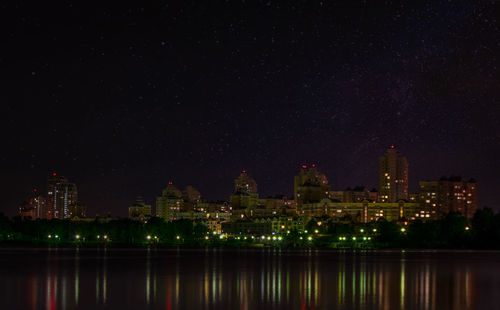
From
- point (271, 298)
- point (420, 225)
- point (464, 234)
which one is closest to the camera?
point (271, 298)

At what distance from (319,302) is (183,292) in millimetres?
8896

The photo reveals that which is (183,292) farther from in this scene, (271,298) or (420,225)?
(420,225)

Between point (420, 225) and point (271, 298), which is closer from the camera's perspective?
point (271, 298)

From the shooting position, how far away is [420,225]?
187 meters

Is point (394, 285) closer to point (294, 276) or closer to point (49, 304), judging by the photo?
point (294, 276)

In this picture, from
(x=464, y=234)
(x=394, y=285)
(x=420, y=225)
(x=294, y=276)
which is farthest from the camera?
(x=420, y=225)

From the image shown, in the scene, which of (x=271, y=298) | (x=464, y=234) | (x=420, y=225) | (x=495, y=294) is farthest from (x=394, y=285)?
(x=420, y=225)

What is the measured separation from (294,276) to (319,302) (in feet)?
70.8

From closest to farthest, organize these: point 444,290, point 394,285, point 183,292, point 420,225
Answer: point 183,292 < point 444,290 < point 394,285 < point 420,225

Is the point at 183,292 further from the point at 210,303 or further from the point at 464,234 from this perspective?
the point at 464,234

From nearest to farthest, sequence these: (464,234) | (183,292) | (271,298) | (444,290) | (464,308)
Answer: (464,308) → (271,298) → (183,292) → (444,290) → (464,234)

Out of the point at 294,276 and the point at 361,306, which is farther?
the point at 294,276

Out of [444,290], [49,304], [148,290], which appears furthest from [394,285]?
[49,304]

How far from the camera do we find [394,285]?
50.6 m
